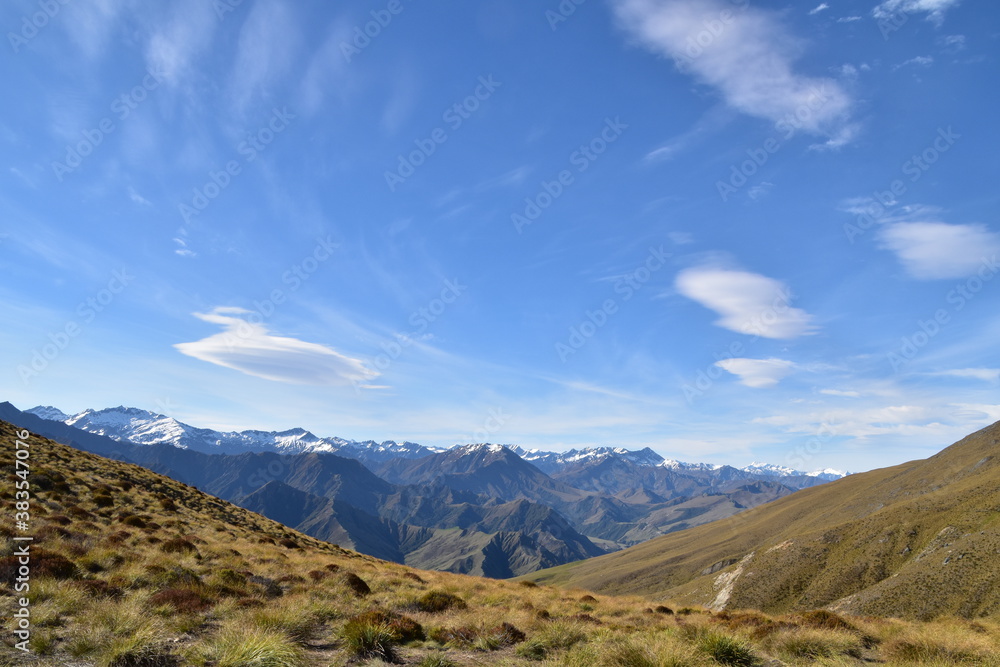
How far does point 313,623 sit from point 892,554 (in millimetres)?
123892

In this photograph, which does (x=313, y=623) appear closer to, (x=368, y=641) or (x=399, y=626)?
(x=399, y=626)

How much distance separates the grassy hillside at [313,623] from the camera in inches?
391

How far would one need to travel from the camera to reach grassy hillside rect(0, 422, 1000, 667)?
993 cm

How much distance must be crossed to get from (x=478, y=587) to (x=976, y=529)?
356 ft

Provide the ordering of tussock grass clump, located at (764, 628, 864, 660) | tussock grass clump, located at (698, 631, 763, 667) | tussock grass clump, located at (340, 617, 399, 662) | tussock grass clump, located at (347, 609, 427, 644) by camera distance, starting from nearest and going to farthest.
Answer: tussock grass clump, located at (340, 617, 399, 662)
tussock grass clump, located at (698, 631, 763, 667)
tussock grass clump, located at (347, 609, 427, 644)
tussock grass clump, located at (764, 628, 864, 660)

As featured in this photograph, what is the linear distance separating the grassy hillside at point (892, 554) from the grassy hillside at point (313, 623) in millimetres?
77031

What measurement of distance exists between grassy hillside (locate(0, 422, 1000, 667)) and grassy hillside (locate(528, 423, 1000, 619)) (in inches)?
3033

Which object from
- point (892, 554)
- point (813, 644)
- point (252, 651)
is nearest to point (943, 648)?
point (813, 644)

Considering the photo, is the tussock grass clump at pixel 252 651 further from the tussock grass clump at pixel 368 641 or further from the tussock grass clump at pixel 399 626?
the tussock grass clump at pixel 399 626

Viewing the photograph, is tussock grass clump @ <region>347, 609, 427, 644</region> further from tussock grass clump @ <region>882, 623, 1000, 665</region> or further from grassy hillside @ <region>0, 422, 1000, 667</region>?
tussock grass clump @ <region>882, 623, 1000, 665</region>

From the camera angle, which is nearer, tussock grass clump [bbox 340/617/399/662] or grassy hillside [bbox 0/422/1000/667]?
grassy hillside [bbox 0/422/1000/667]

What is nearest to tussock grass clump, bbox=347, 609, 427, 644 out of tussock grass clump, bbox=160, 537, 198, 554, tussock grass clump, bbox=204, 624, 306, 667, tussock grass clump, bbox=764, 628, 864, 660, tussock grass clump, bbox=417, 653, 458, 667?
tussock grass clump, bbox=417, 653, 458, 667

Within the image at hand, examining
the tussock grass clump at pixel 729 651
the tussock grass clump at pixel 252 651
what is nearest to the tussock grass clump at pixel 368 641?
the tussock grass clump at pixel 252 651

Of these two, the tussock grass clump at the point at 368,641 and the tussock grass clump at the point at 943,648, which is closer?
the tussock grass clump at the point at 368,641
